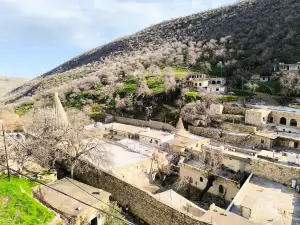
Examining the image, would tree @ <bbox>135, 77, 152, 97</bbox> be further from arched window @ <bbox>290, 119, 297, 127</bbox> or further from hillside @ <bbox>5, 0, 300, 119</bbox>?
arched window @ <bbox>290, 119, 297, 127</bbox>

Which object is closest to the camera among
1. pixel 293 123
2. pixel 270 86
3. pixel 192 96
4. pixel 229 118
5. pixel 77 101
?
pixel 293 123

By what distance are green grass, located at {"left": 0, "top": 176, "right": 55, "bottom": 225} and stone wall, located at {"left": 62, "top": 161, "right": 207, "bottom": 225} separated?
4317 mm

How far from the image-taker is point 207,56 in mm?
61062

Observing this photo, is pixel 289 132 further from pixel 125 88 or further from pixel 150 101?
pixel 125 88

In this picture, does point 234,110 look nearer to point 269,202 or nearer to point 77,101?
point 269,202

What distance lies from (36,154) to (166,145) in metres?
14.4

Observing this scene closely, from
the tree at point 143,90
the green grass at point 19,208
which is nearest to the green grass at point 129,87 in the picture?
the tree at point 143,90

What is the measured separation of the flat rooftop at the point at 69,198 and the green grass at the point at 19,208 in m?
1.17

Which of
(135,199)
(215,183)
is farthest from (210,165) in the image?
(135,199)

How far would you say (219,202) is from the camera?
18.3m

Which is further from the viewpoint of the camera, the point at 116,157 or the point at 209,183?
the point at 116,157

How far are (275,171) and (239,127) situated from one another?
12533 millimetres

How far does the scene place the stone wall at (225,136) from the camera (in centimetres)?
2655

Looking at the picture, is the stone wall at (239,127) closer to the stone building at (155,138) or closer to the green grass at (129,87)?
the stone building at (155,138)
